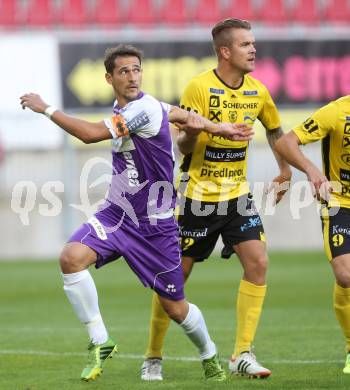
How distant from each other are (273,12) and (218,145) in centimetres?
1856

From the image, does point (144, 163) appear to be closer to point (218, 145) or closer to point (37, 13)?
point (218, 145)

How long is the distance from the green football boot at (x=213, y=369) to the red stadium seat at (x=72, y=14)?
61.6ft

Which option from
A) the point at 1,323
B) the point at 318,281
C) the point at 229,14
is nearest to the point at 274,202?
the point at 1,323

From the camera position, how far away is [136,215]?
24.5 feet

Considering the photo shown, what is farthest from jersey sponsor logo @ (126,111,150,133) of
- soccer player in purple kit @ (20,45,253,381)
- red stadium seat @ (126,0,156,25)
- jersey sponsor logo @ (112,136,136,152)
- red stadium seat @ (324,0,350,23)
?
red stadium seat @ (324,0,350,23)

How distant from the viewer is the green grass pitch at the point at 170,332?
25.2 ft

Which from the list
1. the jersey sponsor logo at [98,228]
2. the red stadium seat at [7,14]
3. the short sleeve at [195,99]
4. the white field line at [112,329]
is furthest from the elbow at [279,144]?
the red stadium seat at [7,14]

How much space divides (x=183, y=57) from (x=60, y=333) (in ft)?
47.2

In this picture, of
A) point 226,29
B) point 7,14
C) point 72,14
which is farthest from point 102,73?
point 226,29

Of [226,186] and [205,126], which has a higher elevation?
[205,126]

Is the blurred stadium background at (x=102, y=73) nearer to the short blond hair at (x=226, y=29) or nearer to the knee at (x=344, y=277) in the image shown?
the short blond hair at (x=226, y=29)

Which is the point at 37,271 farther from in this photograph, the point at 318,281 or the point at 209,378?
the point at 209,378

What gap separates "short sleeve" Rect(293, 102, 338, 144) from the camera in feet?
25.3

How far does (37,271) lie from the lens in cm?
1906
